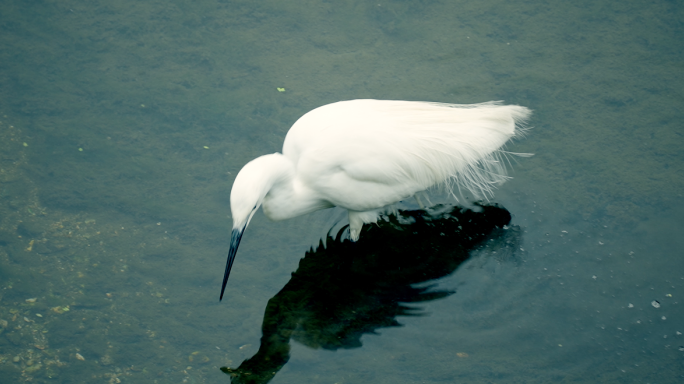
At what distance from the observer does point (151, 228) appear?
11.8 ft

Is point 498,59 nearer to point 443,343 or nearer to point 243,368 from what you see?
point 443,343

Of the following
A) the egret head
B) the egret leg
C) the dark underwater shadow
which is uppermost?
the egret head

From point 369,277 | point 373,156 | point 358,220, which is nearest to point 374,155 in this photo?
point 373,156

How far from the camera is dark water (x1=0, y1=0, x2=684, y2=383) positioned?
9.88 ft

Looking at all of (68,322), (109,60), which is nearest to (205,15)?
(109,60)

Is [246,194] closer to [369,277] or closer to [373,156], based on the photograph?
[373,156]

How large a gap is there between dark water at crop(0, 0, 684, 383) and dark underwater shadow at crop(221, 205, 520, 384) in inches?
2.7

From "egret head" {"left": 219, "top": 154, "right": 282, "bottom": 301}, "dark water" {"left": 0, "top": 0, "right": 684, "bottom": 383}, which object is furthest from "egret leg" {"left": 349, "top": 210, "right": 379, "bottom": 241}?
"egret head" {"left": 219, "top": 154, "right": 282, "bottom": 301}

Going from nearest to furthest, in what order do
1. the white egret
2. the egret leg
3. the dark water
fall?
the dark water < the white egret < the egret leg

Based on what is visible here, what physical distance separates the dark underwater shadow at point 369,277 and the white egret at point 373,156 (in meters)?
0.18

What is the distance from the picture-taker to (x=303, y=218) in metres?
3.72

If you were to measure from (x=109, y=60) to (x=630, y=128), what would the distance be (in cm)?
380

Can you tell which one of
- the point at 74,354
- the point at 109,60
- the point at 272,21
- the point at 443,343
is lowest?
the point at 74,354

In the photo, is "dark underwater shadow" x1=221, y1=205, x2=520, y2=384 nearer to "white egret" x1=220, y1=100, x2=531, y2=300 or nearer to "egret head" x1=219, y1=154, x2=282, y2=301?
"white egret" x1=220, y1=100, x2=531, y2=300
